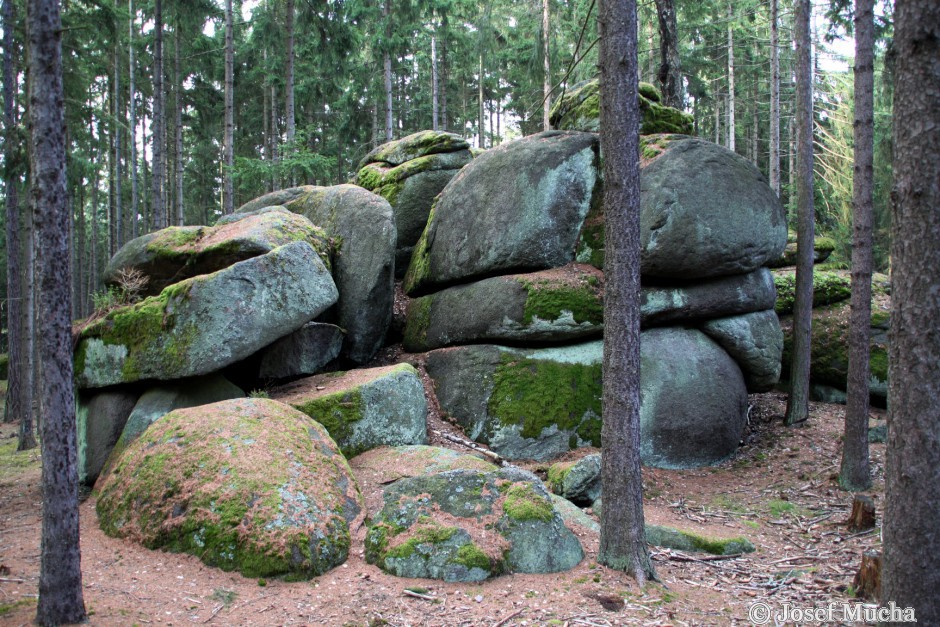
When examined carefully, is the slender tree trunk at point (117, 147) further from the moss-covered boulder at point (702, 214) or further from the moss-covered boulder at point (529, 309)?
the moss-covered boulder at point (702, 214)

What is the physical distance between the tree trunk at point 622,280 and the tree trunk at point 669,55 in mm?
7690

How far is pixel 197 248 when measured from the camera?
9.99m

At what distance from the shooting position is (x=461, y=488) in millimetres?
6578

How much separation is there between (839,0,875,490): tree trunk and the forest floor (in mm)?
1046

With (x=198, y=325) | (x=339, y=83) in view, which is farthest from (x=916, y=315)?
(x=339, y=83)

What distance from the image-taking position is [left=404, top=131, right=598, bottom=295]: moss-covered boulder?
11188mm

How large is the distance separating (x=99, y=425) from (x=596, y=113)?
11.0 metres

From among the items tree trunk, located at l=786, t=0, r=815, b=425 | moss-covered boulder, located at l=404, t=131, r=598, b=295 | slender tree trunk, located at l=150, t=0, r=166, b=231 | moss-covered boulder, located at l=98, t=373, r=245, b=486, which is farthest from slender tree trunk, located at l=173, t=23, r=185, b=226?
tree trunk, located at l=786, t=0, r=815, b=425

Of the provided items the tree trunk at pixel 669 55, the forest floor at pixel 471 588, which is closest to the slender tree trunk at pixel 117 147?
the tree trunk at pixel 669 55

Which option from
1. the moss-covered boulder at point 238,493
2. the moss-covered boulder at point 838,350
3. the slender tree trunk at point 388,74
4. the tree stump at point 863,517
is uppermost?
the slender tree trunk at point 388,74

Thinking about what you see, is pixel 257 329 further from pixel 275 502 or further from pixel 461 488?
pixel 461 488

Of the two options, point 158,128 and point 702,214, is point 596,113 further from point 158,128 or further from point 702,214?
point 158,128

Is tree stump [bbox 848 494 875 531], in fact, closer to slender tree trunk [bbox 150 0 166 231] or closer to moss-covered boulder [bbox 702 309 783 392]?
moss-covered boulder [bbox 702 309 783 392]

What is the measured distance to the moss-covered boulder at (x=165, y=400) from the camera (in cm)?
877
